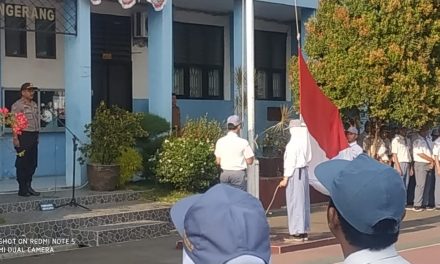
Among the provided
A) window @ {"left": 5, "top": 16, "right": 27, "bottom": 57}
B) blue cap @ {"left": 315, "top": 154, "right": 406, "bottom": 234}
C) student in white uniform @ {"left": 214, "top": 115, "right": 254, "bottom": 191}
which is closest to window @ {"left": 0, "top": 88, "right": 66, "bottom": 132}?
window @ {"left": 5, "top": 16, "right": 27, "bottom": 57}

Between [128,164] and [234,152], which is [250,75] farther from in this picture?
[128,164]

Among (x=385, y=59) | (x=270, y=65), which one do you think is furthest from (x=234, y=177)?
(x=270, y=65)

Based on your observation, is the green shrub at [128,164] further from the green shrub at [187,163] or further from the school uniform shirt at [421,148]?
the school uniform shirt at [421,148]

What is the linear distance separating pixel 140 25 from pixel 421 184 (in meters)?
6.95

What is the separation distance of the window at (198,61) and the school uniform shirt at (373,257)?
53.2ft

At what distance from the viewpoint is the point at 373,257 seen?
253cm

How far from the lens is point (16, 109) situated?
12.6m

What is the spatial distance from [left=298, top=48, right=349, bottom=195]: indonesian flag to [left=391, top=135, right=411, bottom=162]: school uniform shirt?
18.7 ft

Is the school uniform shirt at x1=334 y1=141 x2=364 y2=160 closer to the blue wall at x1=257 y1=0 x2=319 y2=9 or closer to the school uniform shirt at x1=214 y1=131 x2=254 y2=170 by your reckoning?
the school uniform shirt at x1=214 y1=131 x2=254 y2=170

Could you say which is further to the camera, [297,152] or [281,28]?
[281,28]

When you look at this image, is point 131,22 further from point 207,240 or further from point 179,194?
point 207,240

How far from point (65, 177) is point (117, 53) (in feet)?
12.1

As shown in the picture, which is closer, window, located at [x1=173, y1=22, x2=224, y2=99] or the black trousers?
the black trousers

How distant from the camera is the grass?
1391 cm
